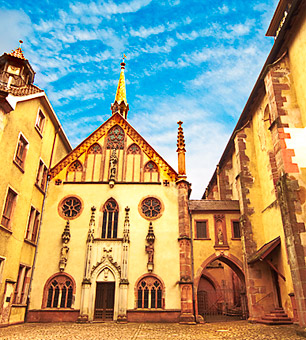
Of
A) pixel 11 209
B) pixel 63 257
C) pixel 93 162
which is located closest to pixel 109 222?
pixel 63 257

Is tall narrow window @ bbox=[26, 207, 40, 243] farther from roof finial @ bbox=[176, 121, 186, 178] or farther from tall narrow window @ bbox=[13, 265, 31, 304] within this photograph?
roof finial @ bbox=[176, 121, 186, 178]

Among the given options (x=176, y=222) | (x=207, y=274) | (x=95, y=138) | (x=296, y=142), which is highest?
(x=95, y=138)

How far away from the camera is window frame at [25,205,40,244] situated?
20.3 m

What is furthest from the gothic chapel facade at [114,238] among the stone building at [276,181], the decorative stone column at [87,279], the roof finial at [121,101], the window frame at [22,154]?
the roof finial at [121,101]

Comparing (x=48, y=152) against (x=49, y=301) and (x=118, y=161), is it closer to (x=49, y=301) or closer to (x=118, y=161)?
(x=118, y=161)

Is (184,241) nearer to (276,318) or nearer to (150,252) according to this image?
(150,252)

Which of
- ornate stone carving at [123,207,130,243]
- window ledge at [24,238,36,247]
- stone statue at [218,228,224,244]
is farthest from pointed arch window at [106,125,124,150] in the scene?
stone statue at [218,228,224,244]

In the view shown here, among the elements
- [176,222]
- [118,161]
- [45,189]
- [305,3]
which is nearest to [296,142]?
[305,3]

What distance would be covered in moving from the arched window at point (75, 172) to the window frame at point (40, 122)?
3475mm

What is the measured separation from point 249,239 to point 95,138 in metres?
13.8

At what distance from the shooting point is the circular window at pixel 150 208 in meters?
22.2

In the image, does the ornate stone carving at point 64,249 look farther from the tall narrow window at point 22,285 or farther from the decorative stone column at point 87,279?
the tall narrow window at point 22,285

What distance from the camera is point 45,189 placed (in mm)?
23047

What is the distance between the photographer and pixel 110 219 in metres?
22.2
